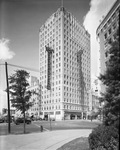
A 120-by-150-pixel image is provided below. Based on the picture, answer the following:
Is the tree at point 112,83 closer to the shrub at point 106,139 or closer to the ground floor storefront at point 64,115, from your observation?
the shrub at point 106,139

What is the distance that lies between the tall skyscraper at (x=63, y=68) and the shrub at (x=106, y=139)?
6679 cm

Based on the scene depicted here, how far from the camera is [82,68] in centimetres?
8512

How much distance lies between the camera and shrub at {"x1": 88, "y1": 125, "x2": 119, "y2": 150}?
6135mm

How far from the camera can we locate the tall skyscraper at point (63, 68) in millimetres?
75625

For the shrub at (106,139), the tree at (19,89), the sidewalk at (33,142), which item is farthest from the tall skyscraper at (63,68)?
the shrub at (106,139)

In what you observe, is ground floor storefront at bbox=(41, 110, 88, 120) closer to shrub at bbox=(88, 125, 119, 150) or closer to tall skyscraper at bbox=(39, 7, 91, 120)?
tall skyscraper at bbox=(39, 7, 91, 120)

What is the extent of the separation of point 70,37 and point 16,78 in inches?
2464

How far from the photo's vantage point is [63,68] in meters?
75.8

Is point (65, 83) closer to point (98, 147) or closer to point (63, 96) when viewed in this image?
point (63, 96)

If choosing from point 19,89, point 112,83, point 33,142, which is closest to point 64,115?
point 19,89

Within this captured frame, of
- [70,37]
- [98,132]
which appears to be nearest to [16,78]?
[98,132]

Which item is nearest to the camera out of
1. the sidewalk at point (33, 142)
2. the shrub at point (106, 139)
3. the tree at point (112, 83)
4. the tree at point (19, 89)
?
the shrub at point (106, 139)

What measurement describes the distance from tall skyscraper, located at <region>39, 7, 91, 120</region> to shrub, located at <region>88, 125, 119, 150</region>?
66.8 m

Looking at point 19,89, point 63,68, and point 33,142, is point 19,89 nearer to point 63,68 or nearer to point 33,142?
point 33,142
